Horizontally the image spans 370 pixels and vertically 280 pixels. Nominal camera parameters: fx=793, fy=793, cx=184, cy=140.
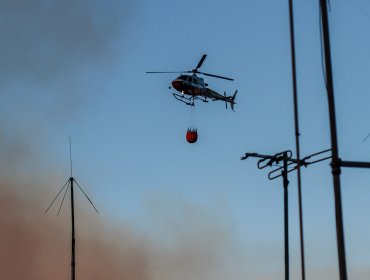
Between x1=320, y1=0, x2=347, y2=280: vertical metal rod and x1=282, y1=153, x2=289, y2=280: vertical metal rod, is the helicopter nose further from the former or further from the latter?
x1=320, y1=0, x2=347, y2=280: vertical metal rod

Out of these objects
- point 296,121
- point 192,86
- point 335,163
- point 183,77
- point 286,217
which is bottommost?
point 286,217

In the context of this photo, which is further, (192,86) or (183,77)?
(183,77)

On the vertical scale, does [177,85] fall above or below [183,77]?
below

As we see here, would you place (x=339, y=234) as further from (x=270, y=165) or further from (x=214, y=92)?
(x=214, y=92)

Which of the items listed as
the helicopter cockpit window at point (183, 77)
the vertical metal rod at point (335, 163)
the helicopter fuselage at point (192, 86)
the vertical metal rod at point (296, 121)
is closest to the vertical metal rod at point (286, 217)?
the vertical metal rod at point (296, 121)

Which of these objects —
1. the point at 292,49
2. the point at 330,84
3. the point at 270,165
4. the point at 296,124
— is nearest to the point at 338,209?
the point at 330,84

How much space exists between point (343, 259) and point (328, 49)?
16.3ft

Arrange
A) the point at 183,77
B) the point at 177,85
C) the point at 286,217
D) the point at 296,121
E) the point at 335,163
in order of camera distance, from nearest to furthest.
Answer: the point at 335,163
the point at 296,121
the point at 286,217
the point at 177,85
the point at 183,77

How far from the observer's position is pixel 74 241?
5103 centimetres

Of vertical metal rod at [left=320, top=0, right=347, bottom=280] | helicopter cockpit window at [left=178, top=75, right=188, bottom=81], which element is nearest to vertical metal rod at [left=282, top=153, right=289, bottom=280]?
vertical metal rod at [left=320, top=0, right=347, bottom=280]

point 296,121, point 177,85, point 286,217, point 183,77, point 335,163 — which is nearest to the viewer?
point 335,163

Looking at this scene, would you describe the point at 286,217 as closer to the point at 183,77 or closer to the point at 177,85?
the point at 177,85

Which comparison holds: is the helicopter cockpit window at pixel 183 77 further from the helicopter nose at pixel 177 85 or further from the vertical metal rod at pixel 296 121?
the vertical metal rod at pixel 296 121

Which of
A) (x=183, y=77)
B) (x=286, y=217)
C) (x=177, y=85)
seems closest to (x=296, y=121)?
(x=286, y=217)
